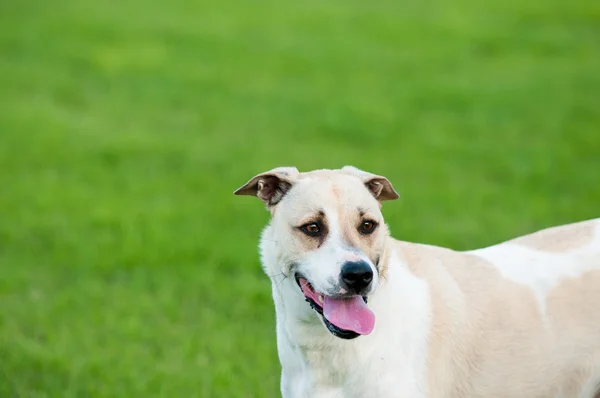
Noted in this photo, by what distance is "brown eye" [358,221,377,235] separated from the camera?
521 centimetres

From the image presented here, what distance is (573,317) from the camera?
5.47 meters

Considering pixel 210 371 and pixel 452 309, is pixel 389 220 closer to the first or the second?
pixel 210 371

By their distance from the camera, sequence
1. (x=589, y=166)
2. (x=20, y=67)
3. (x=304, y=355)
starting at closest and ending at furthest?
(x=304, y=355) → (x=589, y=166) → (x=20, y=67)

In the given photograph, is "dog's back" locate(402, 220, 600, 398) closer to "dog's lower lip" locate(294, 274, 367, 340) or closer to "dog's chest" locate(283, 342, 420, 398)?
"dog's chest" locate(283, 342, 420, 398)

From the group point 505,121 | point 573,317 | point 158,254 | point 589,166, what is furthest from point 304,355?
point 505,121

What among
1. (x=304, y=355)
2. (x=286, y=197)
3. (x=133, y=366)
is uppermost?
(x=286, y=197)

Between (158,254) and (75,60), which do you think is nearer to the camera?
(158,254)

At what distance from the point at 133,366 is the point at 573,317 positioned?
3.58m

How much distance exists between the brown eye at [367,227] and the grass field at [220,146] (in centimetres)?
233

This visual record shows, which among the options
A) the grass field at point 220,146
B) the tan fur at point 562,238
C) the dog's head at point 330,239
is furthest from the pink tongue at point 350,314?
the grass field at point 220,146

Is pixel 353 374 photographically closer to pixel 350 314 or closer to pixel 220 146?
pixel 350 314

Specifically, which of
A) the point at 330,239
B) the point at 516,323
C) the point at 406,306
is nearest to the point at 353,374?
the point at 406,306

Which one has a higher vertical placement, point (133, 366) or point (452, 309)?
point (452, 309)

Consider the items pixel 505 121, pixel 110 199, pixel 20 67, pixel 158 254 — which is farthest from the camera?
pixel 20 67
